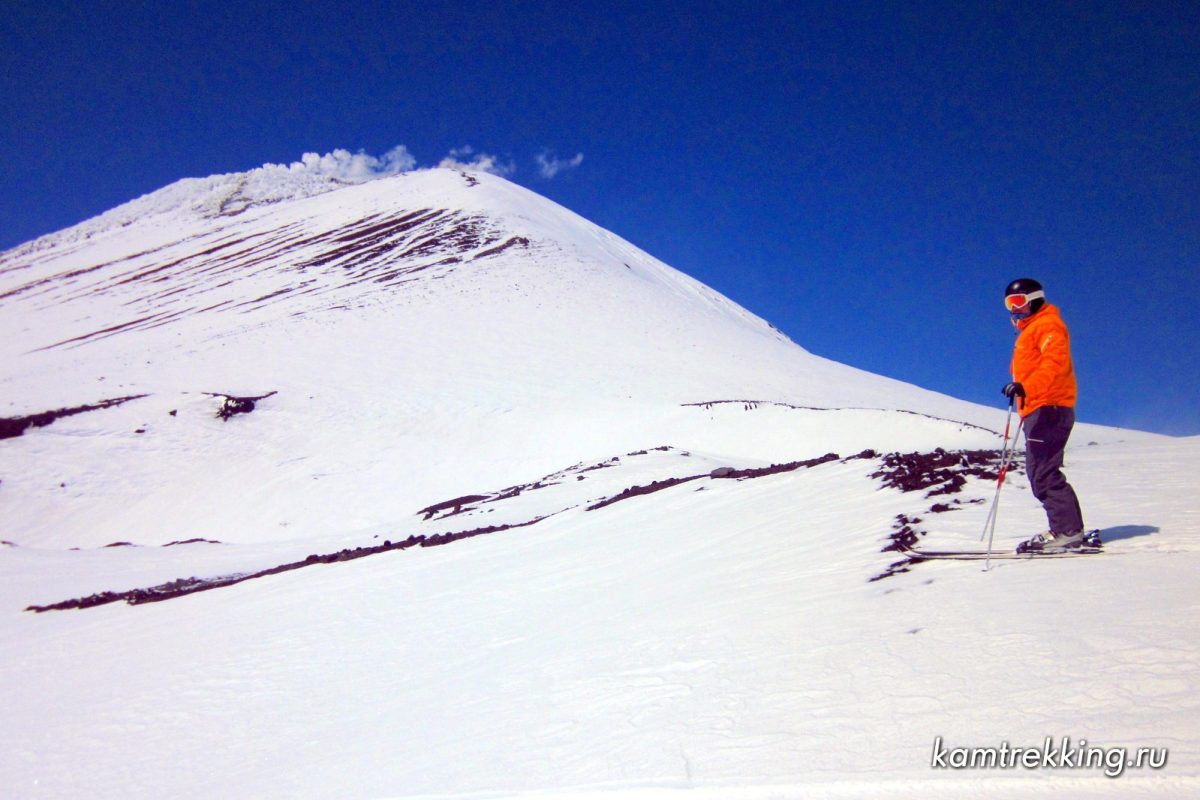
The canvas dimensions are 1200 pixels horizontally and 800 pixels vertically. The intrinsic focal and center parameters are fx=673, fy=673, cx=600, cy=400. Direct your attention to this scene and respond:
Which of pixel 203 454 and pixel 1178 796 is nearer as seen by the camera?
pixel 1178 796

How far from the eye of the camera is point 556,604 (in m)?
6.27

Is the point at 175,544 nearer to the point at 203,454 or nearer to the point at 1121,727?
the point at 203,454

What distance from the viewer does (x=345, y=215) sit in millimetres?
59875

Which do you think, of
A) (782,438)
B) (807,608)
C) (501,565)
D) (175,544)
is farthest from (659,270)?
(807,608)

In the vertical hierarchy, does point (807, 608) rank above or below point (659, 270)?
below

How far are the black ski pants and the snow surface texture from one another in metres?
0.36

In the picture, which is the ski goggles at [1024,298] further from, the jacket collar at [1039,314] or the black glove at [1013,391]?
the black glove at [1013,391]

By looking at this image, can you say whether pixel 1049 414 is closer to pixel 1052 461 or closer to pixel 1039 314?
pixel 1052 461

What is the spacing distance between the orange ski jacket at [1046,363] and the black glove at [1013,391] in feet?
0.14

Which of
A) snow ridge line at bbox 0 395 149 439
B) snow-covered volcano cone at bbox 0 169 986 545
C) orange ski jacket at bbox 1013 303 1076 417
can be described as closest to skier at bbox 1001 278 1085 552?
orange ski jacket at bbox 1013 303 1076 417

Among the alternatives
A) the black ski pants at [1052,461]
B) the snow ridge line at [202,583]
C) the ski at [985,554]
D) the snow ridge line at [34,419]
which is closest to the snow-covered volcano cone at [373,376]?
the snow ridge line at [34,419]

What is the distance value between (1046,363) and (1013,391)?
26cm

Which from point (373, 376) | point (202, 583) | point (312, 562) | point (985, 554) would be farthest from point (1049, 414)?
point (373, 376)

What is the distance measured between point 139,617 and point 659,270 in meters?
50.7
